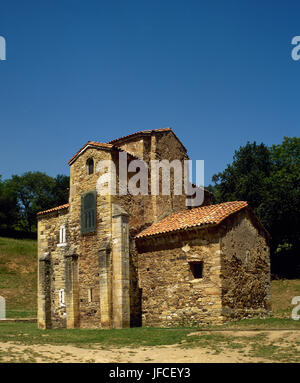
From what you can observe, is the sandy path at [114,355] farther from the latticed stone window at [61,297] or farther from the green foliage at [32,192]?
the green foliage at [32,192]

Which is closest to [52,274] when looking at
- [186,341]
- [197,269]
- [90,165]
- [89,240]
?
[89,240]

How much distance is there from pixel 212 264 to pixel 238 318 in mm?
2865

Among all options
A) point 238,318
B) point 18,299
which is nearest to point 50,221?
point 238,318

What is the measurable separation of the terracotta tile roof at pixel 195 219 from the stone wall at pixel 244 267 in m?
0.43

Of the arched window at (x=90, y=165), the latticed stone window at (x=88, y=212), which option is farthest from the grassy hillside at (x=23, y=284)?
the arched window at (x=90, y=165)

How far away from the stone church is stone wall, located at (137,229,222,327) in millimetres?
45

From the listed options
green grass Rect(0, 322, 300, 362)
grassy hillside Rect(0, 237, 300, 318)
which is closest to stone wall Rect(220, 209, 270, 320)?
green grass Rect(0, 322, 300, 362)

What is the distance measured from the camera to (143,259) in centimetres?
2236

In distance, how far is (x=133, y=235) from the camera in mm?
22859

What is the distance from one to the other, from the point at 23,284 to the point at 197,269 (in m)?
28.9

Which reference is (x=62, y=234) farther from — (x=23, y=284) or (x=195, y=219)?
(x=23, y=284)

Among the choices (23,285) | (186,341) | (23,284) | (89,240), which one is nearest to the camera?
(186,341)

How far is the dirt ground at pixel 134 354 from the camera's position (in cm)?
1180
